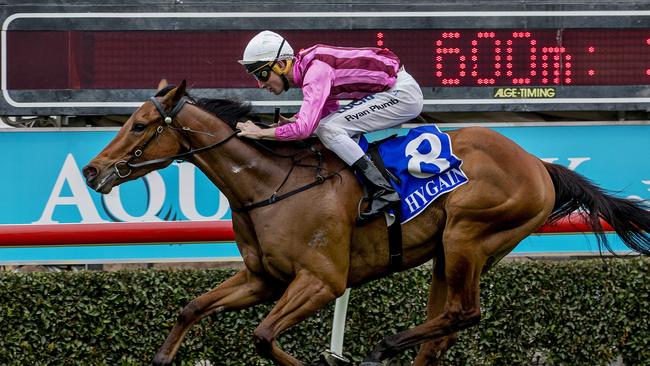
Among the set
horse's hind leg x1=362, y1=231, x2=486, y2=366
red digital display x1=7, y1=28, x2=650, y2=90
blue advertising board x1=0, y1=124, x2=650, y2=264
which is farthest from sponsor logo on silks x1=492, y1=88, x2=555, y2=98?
horse's hind leg x1=362, y1=231, x2=486, y2=366

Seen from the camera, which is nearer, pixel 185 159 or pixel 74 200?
pixel 185 159

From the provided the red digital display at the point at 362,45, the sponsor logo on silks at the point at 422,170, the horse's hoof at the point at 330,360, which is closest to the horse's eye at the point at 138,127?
the sponsor logo on silks at the point at 422,170

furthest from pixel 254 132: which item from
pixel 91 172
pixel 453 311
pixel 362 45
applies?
pixel 362 45

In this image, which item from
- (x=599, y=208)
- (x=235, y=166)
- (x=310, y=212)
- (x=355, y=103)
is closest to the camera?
(x=310, y=212)

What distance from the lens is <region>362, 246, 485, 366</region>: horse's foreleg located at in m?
5.02

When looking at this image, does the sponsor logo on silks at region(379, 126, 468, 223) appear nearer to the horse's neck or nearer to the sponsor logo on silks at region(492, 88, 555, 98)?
the horse's neck

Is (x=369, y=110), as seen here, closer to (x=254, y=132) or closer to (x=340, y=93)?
(x=340, y=93)

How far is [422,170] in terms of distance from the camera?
16.3 ft

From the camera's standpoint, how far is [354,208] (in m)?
4.99

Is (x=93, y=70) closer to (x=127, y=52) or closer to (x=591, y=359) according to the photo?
(x=127, y=52)

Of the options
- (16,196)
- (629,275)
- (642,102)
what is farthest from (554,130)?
(16,196)

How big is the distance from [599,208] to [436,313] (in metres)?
0.85

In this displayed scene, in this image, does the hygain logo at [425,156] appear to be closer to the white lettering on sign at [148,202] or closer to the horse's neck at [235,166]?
the horse's neck at [235,166]

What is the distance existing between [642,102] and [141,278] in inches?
113
